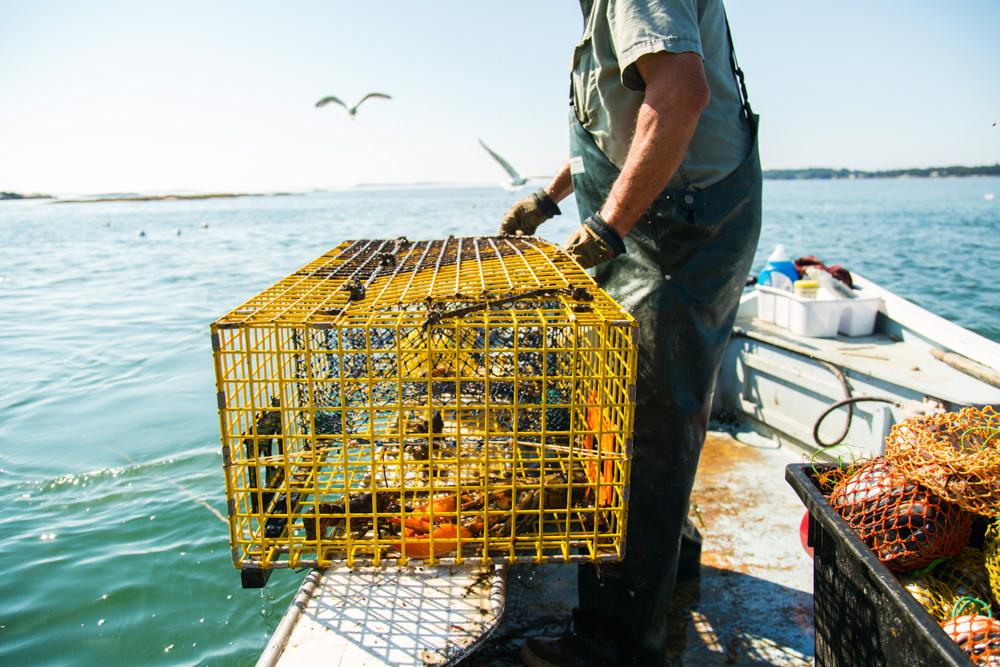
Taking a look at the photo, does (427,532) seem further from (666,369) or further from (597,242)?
(597,242)

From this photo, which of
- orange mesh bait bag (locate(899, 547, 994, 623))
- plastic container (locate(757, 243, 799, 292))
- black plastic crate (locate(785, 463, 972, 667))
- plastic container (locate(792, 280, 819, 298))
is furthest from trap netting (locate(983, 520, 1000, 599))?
plastic container (locate(757, 243, 799, 292))

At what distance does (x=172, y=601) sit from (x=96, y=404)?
501 centimetres

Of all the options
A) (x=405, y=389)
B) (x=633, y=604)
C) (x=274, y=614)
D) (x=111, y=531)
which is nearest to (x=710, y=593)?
(x=633, y=604)

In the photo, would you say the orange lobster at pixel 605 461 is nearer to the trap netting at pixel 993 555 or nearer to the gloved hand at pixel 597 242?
the gloved hand at pixel 597 242

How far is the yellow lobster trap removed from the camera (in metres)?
1.60

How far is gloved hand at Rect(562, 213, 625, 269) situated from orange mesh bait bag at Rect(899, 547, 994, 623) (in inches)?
50.8

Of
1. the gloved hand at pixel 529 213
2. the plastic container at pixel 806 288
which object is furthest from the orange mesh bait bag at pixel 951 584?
the plastic container at pixel 806 288

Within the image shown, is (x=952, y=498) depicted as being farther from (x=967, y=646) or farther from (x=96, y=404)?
(x=96, y=404)

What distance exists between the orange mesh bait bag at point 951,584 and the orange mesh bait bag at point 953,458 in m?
0.17

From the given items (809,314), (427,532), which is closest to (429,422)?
(427,532)

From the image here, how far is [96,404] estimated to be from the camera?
788 centimetres

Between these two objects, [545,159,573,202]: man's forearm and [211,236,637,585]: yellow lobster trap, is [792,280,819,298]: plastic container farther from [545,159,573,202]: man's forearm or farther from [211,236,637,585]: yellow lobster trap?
[211,236,637,585]: yellow lobster trap

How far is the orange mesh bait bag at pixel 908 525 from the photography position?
5.65ft

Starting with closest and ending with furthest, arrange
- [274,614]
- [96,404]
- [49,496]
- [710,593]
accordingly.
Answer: [710,593] → [274,614] → [49,496] → [96,404]
